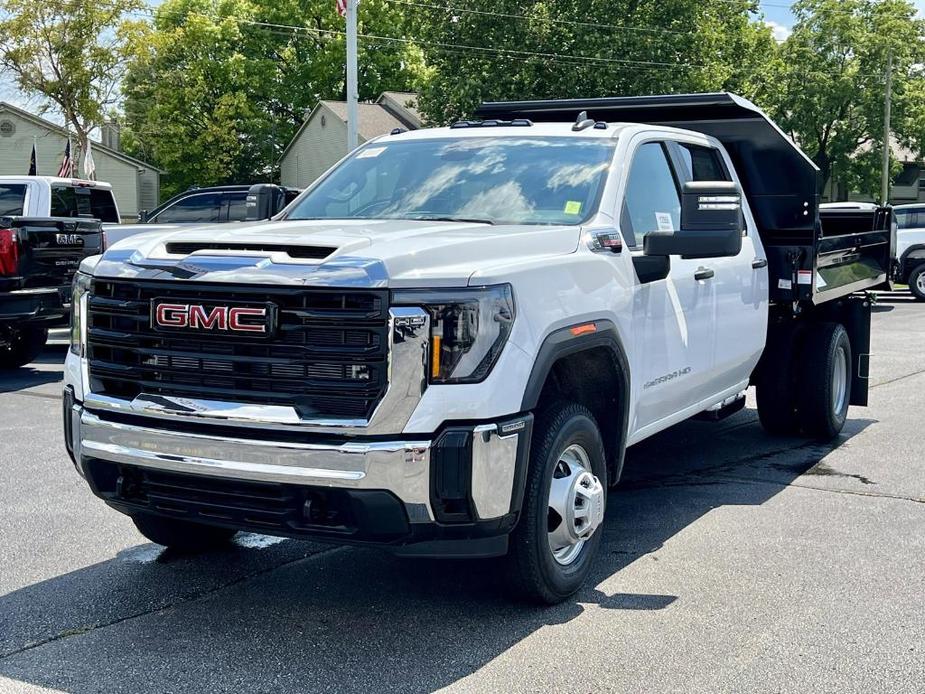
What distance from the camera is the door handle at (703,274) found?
19.9 feet

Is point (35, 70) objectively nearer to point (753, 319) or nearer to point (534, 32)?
point (534, 32)

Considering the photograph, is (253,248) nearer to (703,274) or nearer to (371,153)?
(371,153)

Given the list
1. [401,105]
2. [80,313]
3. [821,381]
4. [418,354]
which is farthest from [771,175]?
[401,105]

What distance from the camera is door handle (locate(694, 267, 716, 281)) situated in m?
6.05

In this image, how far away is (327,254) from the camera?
13.8 ft

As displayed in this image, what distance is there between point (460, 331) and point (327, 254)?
577 millimetres

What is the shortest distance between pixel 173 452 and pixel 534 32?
32154mm

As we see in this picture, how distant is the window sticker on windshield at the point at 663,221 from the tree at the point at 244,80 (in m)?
51.3

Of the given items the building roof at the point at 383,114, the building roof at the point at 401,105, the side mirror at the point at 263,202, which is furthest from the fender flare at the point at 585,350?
the building roof at the point at 401,105

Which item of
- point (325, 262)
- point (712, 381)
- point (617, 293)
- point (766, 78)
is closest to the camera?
point (325, 262)

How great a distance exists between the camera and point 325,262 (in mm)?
4062

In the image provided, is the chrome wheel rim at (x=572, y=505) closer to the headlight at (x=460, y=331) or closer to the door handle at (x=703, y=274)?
the headlight at (x=460, y=331)

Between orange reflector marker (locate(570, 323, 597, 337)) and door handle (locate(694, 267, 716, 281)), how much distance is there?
4.73ft

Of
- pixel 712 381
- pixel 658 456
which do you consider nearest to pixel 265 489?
pixel 712 381
